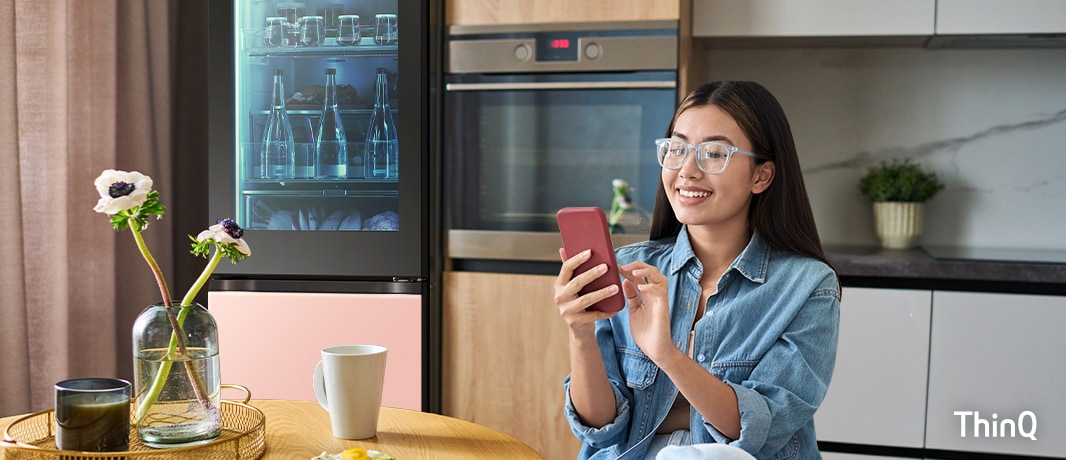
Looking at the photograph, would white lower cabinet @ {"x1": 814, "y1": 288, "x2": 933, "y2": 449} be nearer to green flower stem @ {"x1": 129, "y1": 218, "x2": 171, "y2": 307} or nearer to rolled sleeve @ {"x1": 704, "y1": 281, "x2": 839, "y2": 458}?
rolled sleeve @ {"x1": 704, "y1": 281, "x2": 839, "y2": 458}

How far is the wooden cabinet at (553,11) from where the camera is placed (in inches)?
93.4

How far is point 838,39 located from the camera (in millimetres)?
2740

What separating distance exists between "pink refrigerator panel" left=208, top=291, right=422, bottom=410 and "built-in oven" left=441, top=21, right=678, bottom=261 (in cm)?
25

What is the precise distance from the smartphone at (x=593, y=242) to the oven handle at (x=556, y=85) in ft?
4.10

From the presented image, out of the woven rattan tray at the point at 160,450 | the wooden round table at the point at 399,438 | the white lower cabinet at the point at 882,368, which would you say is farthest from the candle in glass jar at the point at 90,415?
the white lower cabinet at the point at 882,368

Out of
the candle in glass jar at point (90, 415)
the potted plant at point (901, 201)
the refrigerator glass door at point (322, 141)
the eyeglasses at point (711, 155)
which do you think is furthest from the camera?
the potted plant at point (901, 201)

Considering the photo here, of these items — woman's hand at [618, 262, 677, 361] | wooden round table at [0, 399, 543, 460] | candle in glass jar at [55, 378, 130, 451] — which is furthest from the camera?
woman's hand at [618, 262, 677, 361]

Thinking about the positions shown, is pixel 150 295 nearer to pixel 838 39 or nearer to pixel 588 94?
pixel 588 94

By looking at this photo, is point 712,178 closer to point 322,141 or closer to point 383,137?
point 383,137

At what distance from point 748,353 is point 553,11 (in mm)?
1334

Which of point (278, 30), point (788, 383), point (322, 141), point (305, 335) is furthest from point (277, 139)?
point (788, 383)

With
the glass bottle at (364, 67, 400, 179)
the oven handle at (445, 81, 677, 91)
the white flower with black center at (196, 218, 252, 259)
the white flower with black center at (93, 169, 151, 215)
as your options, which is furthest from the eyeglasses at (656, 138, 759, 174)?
the glass bottle at (364, 67, 400, 179)

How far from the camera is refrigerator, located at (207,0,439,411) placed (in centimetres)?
246

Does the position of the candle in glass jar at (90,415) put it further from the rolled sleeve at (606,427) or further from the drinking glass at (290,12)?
the drinking glass at (290,12)
